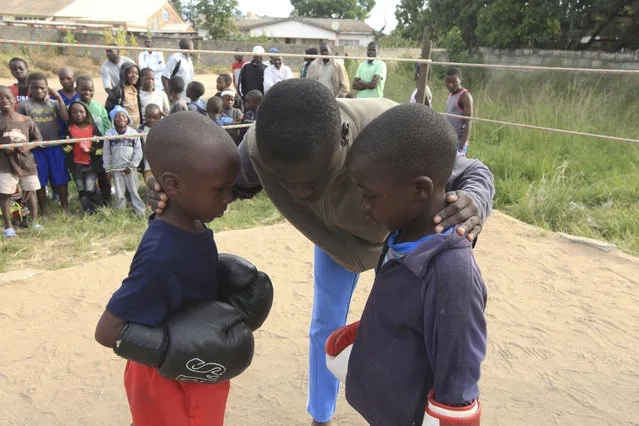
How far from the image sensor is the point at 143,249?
131cm

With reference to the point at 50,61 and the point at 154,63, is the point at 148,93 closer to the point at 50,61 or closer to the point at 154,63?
the point at 154,63

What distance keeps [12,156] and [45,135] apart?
51 cm

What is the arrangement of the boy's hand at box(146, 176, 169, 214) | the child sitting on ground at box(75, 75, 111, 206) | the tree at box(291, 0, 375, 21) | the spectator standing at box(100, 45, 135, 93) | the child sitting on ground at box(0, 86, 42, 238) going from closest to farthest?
the boy's hand at box(146, 176, 169, 214), the child sitting on ground at box(0, 86, 42, 238), the child sitting on ground at box(75, 75, 111, 206), the spectator standing at box(100, 45, 135, 93), the tree at box(291, 0, 375, 21)

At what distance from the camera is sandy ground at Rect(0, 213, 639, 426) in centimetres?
222

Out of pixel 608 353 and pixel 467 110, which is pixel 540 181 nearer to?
pixel 467 110

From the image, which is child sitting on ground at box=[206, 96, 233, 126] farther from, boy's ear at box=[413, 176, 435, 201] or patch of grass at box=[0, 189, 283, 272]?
boy's ear at box=[413, 176, 435, 201]

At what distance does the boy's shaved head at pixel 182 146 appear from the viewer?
1.32m

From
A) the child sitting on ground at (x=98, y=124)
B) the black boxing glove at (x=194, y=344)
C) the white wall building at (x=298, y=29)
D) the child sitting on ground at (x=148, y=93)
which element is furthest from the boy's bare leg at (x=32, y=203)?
the white wall building at (x=298, y=29)

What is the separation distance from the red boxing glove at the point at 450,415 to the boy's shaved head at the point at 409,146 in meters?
0.49

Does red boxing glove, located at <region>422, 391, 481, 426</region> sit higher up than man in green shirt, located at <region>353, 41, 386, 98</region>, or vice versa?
man in green shirt, located at <region>353, 41, 386, 98</region>

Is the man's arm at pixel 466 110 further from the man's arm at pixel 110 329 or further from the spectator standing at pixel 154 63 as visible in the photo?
the man's arm at pixel 110 329

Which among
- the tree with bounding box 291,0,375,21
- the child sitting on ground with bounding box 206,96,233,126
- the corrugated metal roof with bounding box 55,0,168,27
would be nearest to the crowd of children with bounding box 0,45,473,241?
the child sitting on ground with bounding box 206,96,233,126

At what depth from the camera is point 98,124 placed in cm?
491

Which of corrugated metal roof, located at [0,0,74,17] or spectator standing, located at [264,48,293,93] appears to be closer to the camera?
spectator standing, located at [264,48,293,93]
